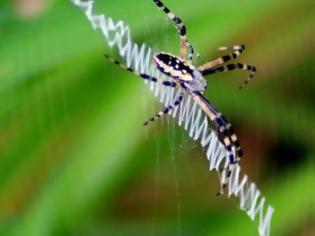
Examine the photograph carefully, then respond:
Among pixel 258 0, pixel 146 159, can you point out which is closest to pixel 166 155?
pixel 146 159

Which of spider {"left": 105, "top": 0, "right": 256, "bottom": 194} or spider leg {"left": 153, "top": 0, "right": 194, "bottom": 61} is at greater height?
spider leg {"left": 153, "top": 0, "right": 194, "bottom": 61}

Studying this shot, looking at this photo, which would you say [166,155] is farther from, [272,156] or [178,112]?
[272,156]

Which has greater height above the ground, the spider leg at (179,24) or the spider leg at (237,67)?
the spider leg at (179,24)

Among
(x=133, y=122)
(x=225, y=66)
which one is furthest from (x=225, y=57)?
(x=133, y=122)

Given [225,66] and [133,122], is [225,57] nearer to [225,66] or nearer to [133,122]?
[225,66]
